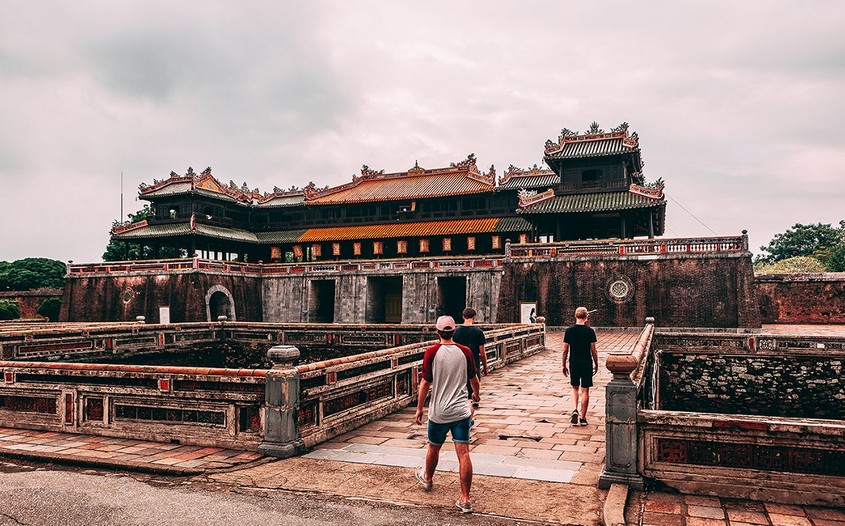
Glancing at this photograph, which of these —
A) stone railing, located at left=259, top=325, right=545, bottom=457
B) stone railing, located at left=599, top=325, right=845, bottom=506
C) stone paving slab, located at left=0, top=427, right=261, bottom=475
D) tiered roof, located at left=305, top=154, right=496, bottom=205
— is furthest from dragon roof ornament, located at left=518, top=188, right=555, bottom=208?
stone paving slab, located at left=0, top=427, right=261, bottom=475

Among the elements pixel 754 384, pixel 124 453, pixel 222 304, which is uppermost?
pixel 222 304

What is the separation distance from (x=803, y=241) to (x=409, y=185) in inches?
1818

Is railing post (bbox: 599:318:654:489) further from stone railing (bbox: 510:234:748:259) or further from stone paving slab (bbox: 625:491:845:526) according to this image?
stone railing (bbox: 510:234:748:259)

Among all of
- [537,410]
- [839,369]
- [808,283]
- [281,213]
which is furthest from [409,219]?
[537,410]

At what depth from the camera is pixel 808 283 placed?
3039 centimetres

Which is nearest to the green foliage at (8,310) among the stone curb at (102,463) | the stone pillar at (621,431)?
the stone curb at (102,463)

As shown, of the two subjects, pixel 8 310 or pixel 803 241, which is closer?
pixel 8 310

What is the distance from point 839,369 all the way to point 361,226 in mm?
29895

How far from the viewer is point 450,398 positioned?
541 centimetres

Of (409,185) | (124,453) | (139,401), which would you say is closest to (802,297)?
(409,185)

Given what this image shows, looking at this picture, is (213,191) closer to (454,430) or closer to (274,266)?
(274,266)

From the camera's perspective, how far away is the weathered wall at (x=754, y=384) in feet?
58.0

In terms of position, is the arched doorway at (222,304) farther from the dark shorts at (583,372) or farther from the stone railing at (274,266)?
the dark shorts at (583,372)

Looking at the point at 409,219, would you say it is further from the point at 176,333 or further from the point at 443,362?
the point at 443,362
